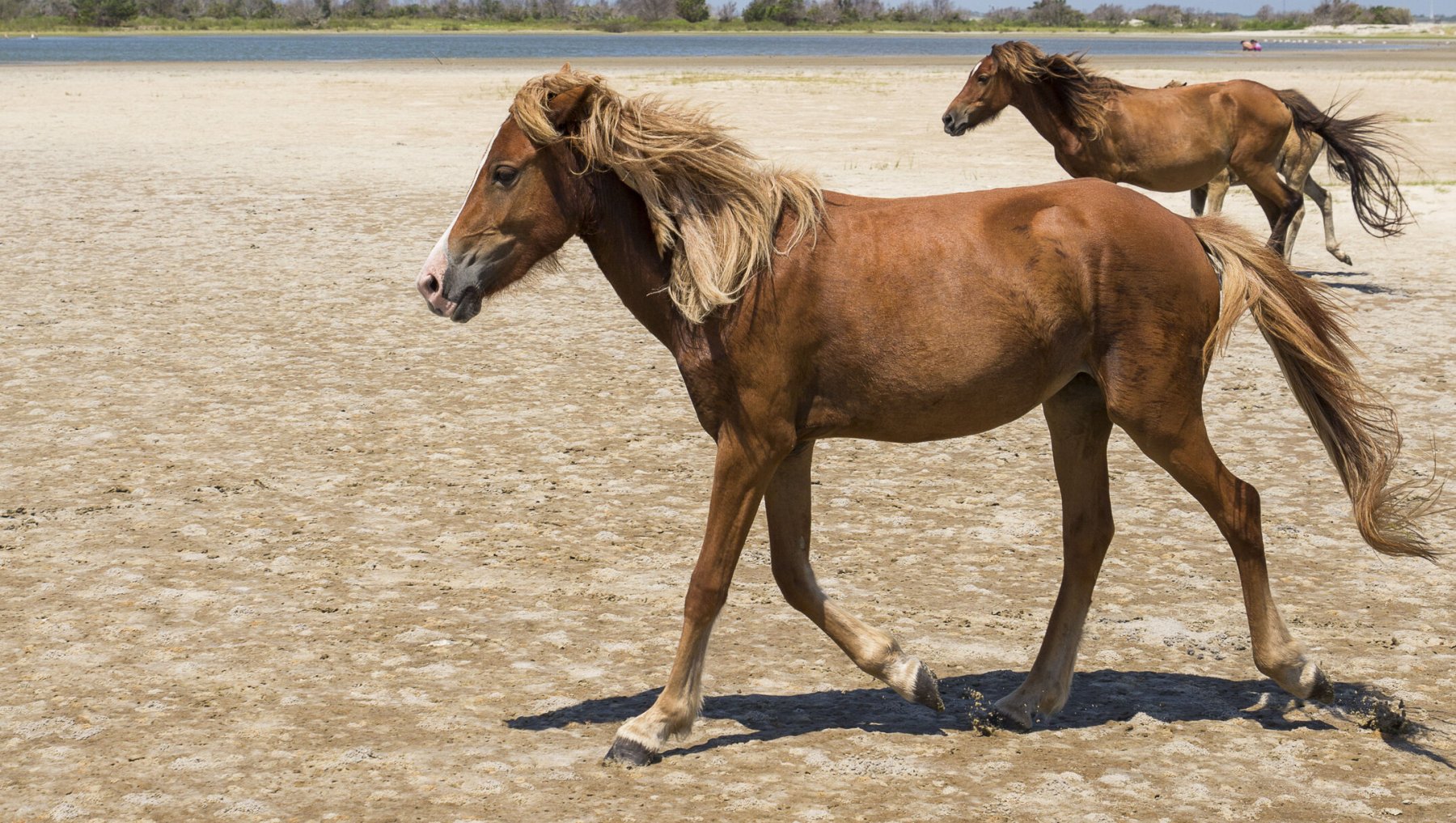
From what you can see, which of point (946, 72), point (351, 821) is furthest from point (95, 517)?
point (946, 72)

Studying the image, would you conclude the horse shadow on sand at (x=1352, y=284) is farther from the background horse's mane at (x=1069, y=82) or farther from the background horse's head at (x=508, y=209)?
the background horse's head at (x=508, y=209)

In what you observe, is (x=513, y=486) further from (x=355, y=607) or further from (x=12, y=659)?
(x=12, y=659)

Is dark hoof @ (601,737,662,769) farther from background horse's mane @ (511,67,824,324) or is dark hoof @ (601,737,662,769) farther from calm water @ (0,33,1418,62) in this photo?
calm water @ (0,33,1418,62)

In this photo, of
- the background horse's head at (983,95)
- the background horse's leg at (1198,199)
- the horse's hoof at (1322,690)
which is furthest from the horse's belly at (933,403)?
the background horse's leg at (1198,199)

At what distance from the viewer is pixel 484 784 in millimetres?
4008

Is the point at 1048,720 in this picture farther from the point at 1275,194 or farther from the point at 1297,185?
the point at 1297,185

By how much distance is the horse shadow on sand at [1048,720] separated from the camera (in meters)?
4.40

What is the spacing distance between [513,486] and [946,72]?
42719 millimetres

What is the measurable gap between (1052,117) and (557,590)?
782cm

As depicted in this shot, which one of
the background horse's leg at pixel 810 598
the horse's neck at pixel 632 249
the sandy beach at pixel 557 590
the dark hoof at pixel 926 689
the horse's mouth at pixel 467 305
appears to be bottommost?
the sandy beach at pixel 557 590

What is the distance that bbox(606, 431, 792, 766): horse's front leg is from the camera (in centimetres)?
416

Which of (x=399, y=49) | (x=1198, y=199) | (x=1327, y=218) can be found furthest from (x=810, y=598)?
(x=399, y=49)

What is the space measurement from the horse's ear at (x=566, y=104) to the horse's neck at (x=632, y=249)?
216 mm

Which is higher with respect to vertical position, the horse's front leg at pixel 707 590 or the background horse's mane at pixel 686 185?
the background horse's mane at pixel 686 185
